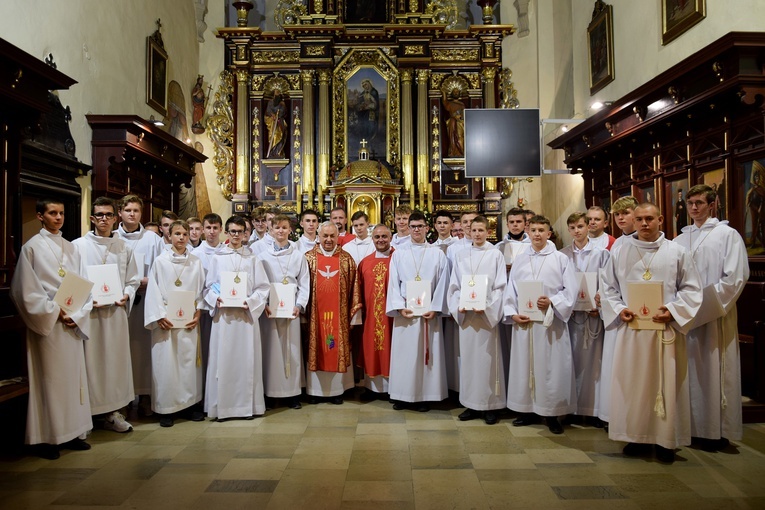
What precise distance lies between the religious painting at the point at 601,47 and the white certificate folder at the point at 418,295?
6.33 m

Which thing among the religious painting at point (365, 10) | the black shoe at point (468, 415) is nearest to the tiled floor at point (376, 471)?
the black shoe at point (468, 415)

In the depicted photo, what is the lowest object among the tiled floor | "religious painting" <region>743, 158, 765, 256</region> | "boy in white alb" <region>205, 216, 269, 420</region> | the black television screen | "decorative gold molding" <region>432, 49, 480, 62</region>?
the tiled floor

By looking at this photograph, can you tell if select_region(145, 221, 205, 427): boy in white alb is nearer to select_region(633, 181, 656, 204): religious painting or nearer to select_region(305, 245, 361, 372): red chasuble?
select_region(305, 245, 361, 372): red chasuble

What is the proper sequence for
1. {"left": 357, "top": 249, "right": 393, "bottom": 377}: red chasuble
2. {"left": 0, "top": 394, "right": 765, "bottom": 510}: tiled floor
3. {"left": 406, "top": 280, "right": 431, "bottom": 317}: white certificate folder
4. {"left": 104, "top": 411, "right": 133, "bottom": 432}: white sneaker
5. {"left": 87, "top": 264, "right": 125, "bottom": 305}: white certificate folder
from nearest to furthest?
{"left": 0, "top": 394, "right": 765, "bottom": 510}: tiled floor, {"left": 87, "top": 264, "right": 125, "bottom": 305}: white certificate folder, {"left": 104, "top": 411, "right": 133, "bottom": 432}: white sneaker, {"left": 406, "top": 280, "right": 431, "bottom": 317}: white certificate folder, {"left": 357, "top": 249, "right": 393, "bottom": 377}: red chasuble

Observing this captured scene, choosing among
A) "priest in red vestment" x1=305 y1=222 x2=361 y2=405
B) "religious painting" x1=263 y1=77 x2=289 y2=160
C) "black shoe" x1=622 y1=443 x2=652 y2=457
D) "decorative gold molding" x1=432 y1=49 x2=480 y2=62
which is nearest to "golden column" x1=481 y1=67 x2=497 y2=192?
"decorative gold molding" x1=432 y1=49 x2=480 y2=62

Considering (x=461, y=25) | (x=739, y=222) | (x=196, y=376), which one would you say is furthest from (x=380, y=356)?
(x=461, y=25)

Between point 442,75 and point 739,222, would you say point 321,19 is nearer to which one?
point 442,75

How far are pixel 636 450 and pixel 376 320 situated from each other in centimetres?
292

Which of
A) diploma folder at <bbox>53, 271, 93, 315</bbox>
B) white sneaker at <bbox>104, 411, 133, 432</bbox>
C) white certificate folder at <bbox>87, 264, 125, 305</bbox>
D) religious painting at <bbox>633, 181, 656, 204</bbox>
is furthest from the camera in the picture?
religious painting at <bbox>633, 181, 656, 204</bbox>

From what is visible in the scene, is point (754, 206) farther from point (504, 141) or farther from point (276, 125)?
point (276, 125)

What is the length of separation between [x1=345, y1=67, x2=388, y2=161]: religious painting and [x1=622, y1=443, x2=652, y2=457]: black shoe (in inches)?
423

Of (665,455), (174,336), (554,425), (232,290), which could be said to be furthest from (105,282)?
(665,455)

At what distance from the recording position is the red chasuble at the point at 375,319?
21.0ft

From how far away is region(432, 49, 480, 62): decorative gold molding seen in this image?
14403 mm
